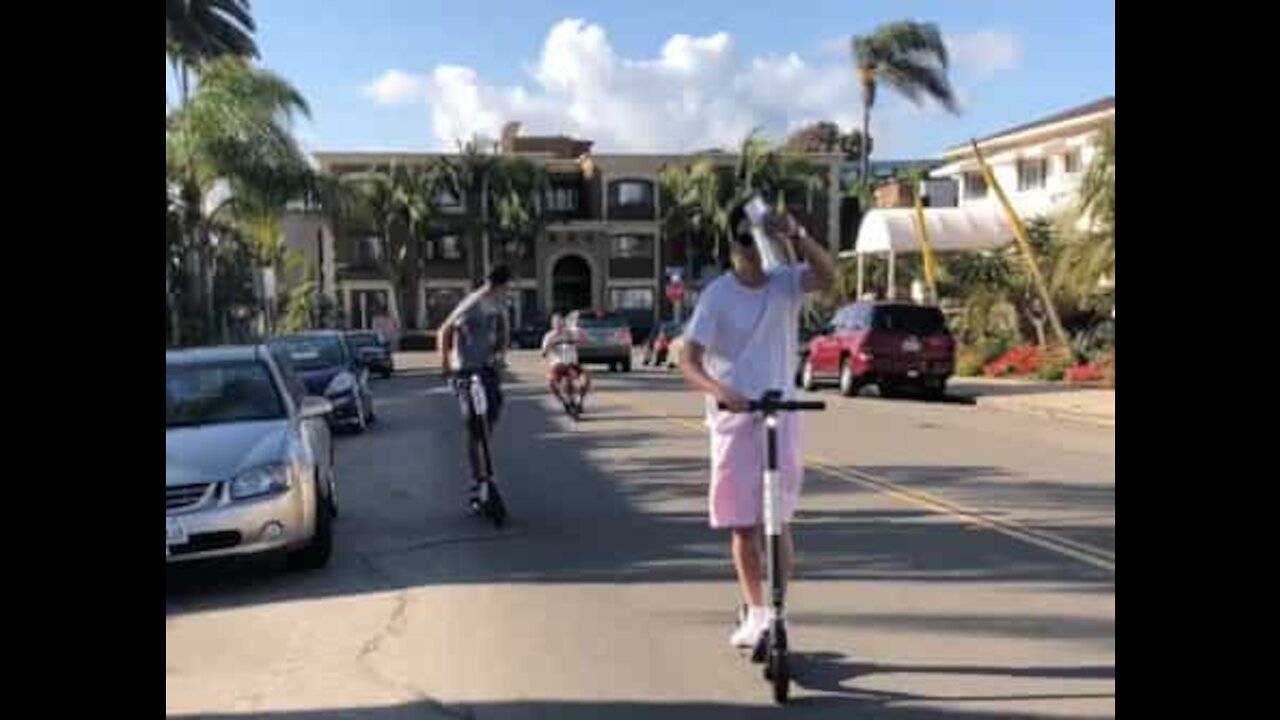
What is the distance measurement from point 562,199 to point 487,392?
6157cm

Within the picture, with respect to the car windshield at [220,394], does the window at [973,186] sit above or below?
above

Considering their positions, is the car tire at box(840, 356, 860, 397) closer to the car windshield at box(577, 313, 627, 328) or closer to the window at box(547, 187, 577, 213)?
the car windshield at box(577, 313, 627, 328)

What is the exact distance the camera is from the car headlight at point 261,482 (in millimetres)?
7844

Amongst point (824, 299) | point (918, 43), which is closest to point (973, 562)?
point (824, 299)

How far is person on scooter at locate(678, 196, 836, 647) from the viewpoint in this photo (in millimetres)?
5668

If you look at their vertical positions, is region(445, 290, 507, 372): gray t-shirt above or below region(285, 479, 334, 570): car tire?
above

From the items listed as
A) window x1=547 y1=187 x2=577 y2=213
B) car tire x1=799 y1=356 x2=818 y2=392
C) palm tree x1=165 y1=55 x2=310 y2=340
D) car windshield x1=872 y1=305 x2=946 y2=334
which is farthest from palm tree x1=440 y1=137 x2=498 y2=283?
car windshield x1=872 y1=305 x2=946 y2=334

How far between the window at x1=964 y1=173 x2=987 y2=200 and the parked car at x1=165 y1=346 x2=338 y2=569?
44257 millimetres

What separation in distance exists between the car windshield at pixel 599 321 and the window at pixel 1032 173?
18.2 m

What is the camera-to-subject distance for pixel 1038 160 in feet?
150

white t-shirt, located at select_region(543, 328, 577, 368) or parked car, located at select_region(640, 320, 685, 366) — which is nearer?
white t-shirt, located at select_region(543, 328, 577, 368)

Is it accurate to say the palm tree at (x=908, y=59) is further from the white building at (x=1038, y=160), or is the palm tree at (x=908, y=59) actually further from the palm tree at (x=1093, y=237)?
the palm tree at (x=1093, y=237)

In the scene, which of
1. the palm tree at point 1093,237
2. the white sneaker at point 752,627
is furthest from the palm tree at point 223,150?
the white sneaker at point 752,627

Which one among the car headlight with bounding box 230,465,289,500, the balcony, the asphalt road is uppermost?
the balcony
